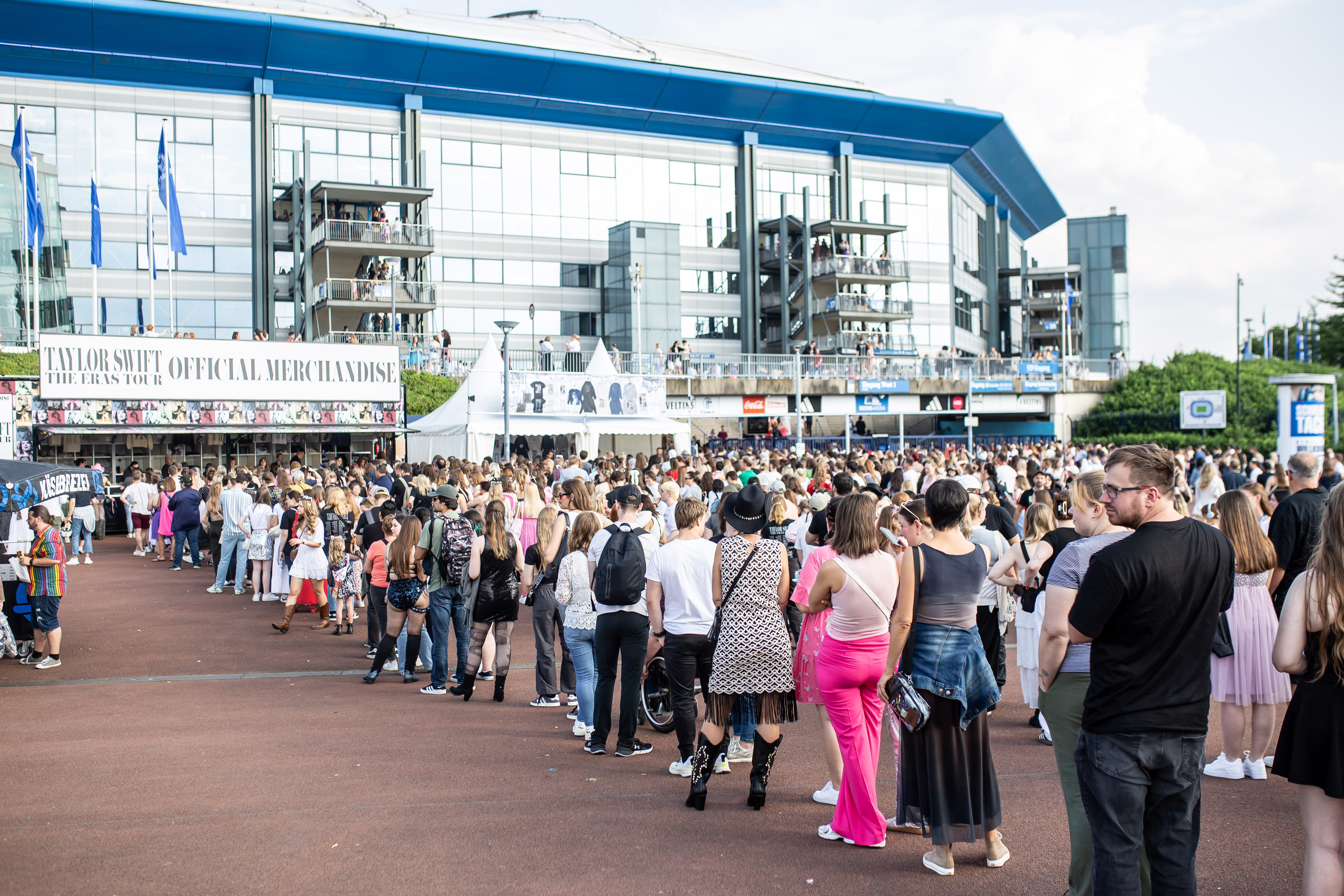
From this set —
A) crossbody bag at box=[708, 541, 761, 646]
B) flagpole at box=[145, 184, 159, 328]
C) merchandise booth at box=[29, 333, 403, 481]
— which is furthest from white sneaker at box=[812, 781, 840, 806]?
flagpole at box=[145, 184, 159, 328]

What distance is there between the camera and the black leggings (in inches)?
442

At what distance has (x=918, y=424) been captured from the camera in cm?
5434

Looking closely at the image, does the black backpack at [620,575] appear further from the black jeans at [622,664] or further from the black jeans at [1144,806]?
the black jeans at [1144,806]

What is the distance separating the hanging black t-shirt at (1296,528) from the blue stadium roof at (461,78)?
143 feet

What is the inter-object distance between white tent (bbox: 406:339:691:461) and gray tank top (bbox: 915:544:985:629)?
63.6 feet

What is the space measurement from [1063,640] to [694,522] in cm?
302

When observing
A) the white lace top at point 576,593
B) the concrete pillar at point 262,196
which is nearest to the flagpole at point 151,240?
the concrete pillar at point 262,196

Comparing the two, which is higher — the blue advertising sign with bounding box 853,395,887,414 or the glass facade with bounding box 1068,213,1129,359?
the glass facade with bounding box 1068,213,1129,359

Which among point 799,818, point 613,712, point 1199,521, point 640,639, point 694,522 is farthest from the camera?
point 613,712

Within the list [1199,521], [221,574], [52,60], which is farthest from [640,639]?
[52,60]

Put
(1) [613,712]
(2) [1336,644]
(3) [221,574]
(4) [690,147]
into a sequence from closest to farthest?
(2) [1336,644]
(1) [613,712]
(3) [221,574]
(4) [690,147]

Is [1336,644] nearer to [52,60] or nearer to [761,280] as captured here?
[52,60]

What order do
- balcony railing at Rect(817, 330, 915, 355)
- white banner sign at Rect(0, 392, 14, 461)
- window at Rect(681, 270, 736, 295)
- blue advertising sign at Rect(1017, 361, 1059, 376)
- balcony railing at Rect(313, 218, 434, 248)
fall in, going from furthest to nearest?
window at Rect(681, 270, 736, 295) → balcony railing at Rect(817, 330, 915, 355) → blue advertising sign at Rect(1017, 361, 1059, 376) → balcony railing at Rect(313, 218, 434, 248) → white banner sign at Rect(0, 392, 14, 461)

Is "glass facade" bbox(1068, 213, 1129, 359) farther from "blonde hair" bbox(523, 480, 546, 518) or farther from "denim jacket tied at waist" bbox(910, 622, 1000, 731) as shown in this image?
"denim jacket tied at waist" bbox(910, 622, 1000, 731)
